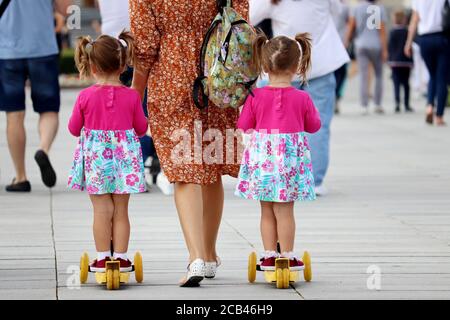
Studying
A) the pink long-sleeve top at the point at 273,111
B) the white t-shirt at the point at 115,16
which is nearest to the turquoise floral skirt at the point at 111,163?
the pink long-sleeve top at the point at 273,111

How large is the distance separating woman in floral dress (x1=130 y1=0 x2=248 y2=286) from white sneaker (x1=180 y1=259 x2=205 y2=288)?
0.07m

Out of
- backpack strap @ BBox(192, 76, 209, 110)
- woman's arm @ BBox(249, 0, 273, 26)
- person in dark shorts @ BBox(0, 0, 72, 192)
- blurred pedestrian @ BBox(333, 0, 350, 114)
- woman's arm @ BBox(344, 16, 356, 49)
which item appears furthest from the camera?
woman's arm @ BBox(344, 16, 356, 49)

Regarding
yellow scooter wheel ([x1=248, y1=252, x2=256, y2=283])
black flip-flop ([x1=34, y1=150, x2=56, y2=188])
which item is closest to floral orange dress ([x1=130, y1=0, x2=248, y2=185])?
yellow scooter wheel ([x1=248, y1=252, x2=256, y2=283])

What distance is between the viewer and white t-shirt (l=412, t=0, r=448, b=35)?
17.5 metres

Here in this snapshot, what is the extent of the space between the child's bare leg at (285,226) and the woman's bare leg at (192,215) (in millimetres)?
395

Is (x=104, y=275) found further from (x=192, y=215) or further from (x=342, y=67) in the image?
(x=342, y=67)

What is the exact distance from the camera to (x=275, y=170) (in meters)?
6.64

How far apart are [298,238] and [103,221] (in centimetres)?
203

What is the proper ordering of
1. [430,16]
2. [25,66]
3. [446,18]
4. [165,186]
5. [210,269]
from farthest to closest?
[430,16] → [446,18] → [25,66] → [165,186] → [210,269]

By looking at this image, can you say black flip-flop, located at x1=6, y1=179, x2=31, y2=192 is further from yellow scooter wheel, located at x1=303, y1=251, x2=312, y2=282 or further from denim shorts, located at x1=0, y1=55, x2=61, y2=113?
yellow scooter wheel, located at x1=303, y1=251, x2=312, y2=282

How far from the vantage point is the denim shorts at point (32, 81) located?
35.5 ft

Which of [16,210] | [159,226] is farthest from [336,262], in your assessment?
[16,210]

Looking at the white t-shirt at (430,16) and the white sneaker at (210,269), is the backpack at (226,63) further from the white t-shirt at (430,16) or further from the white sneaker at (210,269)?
the white t-shirt at (430,16)

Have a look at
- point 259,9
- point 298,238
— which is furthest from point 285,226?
point 259,9
